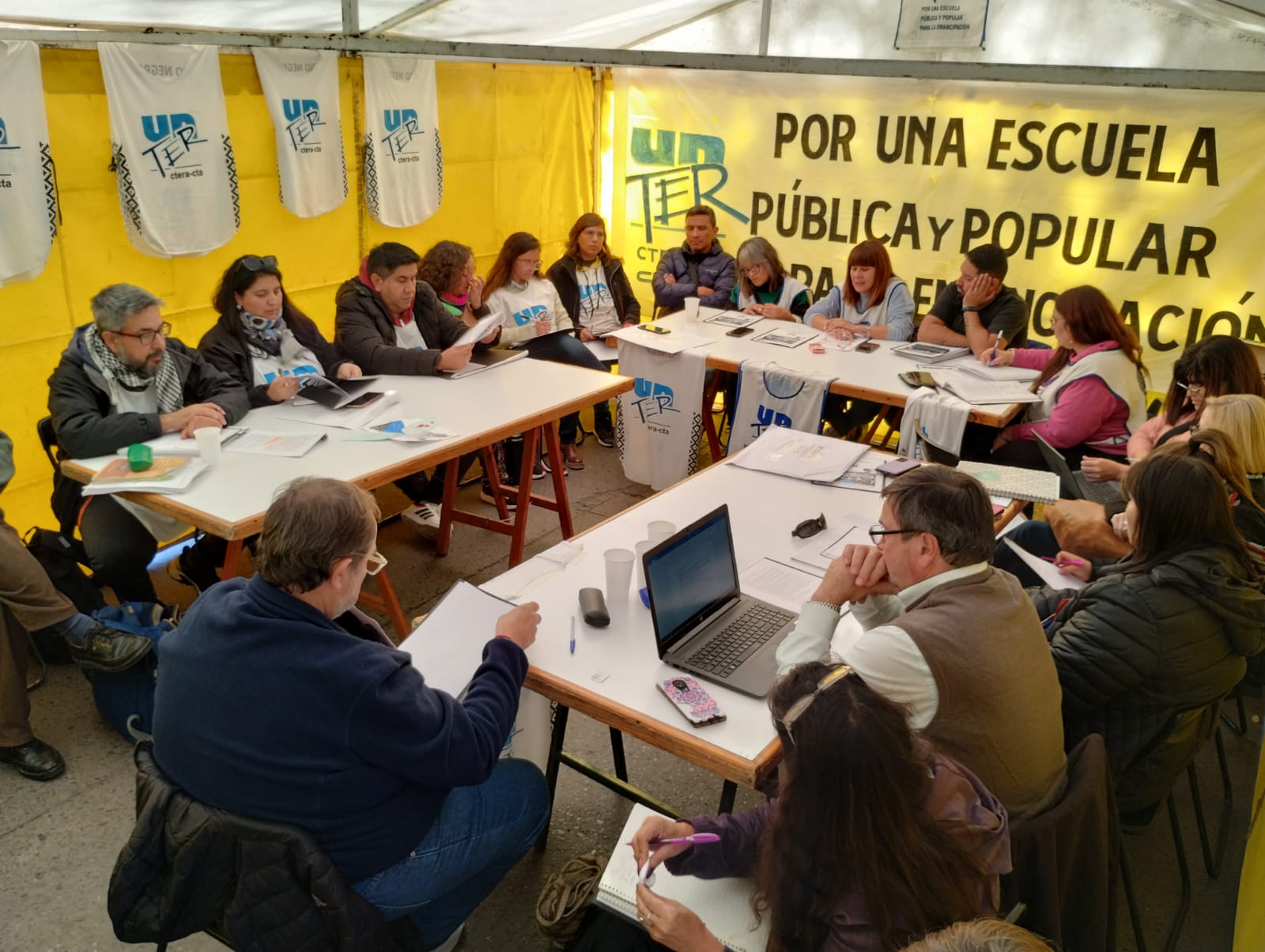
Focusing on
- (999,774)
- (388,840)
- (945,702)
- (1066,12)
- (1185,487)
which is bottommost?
(388,840)

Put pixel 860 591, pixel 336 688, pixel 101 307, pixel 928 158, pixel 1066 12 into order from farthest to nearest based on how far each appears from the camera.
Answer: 1. pixel 928 158
2. pixel 1066 12
3. pixel 101 307
4. pixel 860 591
5. pixel 336 688

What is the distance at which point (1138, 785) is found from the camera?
2098 mm

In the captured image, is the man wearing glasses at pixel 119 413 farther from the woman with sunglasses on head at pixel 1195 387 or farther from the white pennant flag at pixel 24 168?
the woman with sunglasses on head at pixel 1195 387

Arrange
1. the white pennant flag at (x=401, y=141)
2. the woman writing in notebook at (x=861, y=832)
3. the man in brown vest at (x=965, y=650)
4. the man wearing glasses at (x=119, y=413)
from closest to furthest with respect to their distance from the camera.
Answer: the woman writing in notebook at (x=861, y=832), the man in brown vest at (x=965, y=650), the man wearing glasses at (x=119, y=413), the white pennant flag at (x=401, y=141)

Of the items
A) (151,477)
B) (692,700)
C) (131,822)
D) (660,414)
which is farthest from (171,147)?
(692,700)

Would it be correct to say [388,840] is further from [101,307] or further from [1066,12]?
[1066,12]

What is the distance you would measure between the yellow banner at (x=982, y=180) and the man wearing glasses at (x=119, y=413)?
3952 mm

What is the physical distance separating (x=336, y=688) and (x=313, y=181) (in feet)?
12.5

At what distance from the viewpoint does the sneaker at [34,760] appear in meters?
2.67

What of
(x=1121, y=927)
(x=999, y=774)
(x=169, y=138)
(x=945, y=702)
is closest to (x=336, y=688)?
(x=945, y=702)

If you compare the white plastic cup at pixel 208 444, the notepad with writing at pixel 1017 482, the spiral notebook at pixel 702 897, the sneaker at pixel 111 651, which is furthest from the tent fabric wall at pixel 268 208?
the notepad with writing at pixel 1017 482

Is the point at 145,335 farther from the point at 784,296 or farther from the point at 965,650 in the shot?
the point at 784,296

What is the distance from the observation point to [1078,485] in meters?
3.18

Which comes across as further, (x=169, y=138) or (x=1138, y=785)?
(x=169, y=138)
